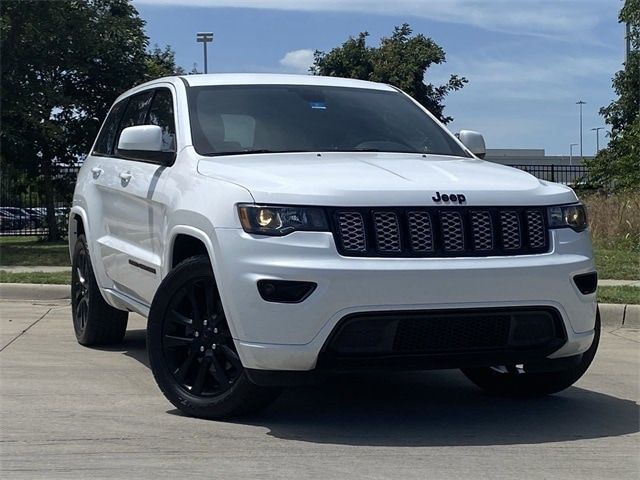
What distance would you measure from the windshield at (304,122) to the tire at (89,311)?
71.9 inches

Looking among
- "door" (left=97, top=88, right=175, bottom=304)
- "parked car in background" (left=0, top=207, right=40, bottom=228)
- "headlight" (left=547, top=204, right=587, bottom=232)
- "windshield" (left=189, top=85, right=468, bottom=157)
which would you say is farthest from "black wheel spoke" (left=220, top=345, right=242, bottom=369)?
"parked car in background" (left=0, top=207, right=40, bottom=228)

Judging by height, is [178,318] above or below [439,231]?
below

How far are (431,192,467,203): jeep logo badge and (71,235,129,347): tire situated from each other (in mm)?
3194

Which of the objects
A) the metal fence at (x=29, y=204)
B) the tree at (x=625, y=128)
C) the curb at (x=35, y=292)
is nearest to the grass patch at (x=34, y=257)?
the curb at (x=35, y=292)

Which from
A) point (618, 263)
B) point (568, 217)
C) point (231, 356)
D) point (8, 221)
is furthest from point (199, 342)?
point (8, 221)

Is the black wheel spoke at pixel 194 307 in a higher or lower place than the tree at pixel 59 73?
lower

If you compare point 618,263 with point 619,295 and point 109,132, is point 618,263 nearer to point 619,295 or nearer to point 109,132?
point 619,295

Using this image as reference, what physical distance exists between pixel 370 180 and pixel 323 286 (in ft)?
2.06

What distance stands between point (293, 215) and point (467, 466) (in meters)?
1.37

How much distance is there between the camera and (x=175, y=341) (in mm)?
5148

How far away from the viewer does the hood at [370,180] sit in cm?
467

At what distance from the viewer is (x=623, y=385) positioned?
6.41 metres

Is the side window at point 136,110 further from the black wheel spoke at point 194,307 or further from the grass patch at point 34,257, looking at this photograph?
the grass patch at point 34,257

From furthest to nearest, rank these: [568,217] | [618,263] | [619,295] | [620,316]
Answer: [618,263], [619,295], [620,316], [568,217]
